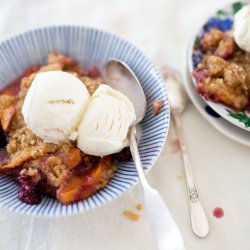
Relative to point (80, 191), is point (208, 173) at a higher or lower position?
higher

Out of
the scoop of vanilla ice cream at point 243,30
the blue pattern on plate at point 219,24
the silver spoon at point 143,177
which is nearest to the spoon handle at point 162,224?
the silver spoon at point 143,177

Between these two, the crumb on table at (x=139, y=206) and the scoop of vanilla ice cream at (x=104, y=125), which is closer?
the scoop of vanilla ice cream at (x=104, y=125)

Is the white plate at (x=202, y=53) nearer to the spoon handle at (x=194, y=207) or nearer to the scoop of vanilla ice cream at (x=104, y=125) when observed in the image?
the spoon handle at (x=194, y=207)

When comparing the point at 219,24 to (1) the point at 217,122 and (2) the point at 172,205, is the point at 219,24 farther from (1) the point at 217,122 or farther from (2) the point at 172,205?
(2) the point at 172,205

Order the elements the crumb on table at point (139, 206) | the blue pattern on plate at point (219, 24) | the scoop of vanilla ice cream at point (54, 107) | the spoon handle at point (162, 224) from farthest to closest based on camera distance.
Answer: the blue pattern on plate at point (219, 24) → the crumb on table at point (139, 206) → the scoop of vanilla ice cream at point (54, 107) → the spoon handle at point (162, 224)

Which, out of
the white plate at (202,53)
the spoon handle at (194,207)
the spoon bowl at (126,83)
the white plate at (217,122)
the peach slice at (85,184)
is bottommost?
the peach slice at (85,184)

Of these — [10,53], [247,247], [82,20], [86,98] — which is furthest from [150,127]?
[82,20]

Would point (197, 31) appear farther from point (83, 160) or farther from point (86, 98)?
point (83, 160)
